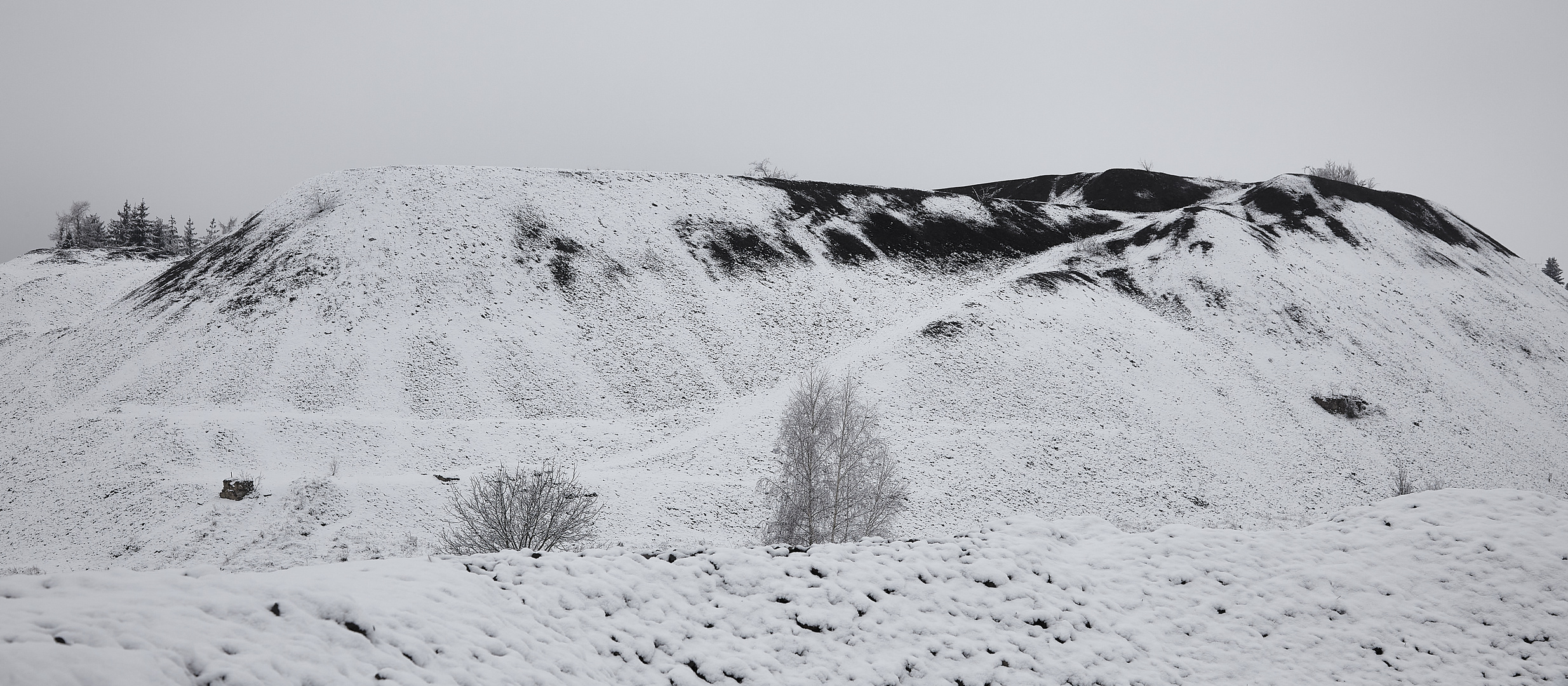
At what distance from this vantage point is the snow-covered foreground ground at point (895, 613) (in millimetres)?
5867

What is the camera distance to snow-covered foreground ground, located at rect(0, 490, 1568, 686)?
5867 mm

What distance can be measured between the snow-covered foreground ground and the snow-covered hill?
14217 mm

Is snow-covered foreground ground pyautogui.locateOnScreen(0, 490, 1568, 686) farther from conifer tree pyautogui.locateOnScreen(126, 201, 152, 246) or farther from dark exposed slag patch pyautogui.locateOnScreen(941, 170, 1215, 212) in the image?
conifer tree pyautogui.locateOnScreen(126, 201, 152, 246)

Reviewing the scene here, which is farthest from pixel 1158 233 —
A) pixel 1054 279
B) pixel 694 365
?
pixel 694 365

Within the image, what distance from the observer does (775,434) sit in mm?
31516

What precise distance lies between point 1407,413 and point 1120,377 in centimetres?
1966

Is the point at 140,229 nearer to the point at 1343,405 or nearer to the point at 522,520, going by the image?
the point at 522,520

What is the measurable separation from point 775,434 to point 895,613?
74.0 ft

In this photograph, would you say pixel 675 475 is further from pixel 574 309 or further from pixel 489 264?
pixel 489 264

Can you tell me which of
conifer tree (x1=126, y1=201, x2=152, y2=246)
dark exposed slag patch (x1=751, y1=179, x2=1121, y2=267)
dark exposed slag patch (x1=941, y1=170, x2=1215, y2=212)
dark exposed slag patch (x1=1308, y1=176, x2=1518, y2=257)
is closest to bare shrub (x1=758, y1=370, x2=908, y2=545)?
dark exposed slag patch (x1=751, y1=179, x2=1121, y2=267)

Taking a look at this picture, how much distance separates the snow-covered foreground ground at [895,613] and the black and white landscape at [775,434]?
0.05m

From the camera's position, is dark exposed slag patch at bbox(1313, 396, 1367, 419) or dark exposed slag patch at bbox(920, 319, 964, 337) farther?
dark exposed slag patch at bbox(1313, 396, 1367, 419)

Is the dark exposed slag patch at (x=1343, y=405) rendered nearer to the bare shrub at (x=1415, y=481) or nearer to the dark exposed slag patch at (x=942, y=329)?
the bare shrub at (x=1415, y=481)

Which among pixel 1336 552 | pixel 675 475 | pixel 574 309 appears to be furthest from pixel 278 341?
pixel 1336 552
